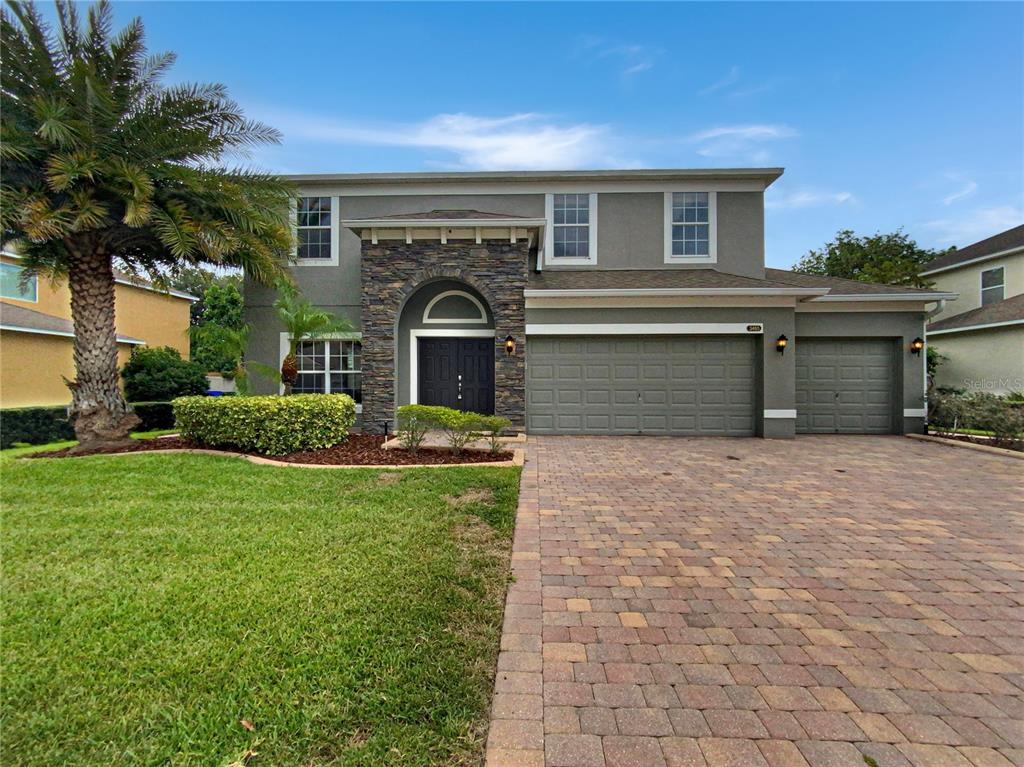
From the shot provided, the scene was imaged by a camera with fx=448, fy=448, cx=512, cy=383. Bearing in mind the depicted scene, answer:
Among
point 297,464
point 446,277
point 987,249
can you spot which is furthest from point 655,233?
point 987,249

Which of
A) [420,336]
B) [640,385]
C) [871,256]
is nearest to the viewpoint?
[640,385]

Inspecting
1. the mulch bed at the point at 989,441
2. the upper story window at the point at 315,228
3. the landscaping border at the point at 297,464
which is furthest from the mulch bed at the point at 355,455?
the mulch bed at the point at 989,441

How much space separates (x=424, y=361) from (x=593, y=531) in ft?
26.6

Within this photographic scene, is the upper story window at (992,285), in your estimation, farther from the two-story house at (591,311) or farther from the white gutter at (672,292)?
the white gutter at (672,292)

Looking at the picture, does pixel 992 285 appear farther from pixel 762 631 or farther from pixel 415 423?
pixel 762 631

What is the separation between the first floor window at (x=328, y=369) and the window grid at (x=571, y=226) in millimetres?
6486

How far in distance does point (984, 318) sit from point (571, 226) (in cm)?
1434

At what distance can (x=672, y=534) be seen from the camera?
4.63 metres

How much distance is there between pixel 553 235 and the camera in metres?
13.1

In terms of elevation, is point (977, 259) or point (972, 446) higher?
point (977, 259)

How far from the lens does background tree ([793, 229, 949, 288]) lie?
22391mm

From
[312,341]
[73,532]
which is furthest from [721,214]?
[73,532]

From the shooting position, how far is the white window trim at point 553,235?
42.3ft

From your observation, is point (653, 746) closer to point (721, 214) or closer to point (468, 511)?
point (468, 511)
